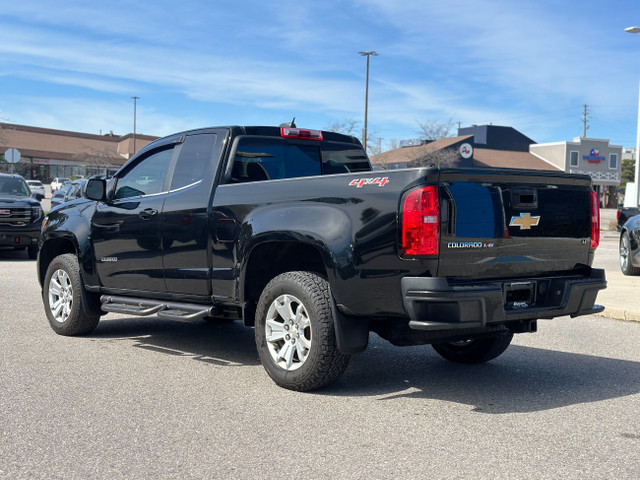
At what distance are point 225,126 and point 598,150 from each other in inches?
3161

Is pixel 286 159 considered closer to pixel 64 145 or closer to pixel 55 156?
pixel 55 156

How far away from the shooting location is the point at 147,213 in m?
6.87

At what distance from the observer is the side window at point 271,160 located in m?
6.46

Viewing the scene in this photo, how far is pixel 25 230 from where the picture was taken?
16.4m

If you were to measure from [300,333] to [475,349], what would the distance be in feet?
5.80

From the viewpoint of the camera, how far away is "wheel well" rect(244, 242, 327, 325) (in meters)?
5.88

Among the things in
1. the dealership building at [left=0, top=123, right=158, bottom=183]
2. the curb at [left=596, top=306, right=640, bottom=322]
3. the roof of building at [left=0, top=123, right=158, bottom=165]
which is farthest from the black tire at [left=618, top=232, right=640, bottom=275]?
the roof of building at [left=0, top=123, right=158, bottom=165]

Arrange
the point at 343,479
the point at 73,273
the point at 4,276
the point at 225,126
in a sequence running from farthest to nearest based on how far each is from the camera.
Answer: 1. the point at 4,276
2. the point at 73,273
3. the point at 225,126
4. the point at 343,479

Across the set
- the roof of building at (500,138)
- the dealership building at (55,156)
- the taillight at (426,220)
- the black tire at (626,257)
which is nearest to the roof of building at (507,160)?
the roof of building at (500,138)

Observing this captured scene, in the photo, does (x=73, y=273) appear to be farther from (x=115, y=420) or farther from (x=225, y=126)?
(x=115, y=420)

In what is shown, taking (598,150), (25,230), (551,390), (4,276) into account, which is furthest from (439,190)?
(598,150)

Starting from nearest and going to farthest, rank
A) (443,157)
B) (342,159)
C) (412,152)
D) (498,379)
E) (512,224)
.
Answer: (512,224)
(498,379)
(342,159)
(443,157)
(412,152)

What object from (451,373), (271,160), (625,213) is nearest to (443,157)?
(625,213)

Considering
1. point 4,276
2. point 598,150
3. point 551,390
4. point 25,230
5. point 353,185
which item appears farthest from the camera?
point 598,150
